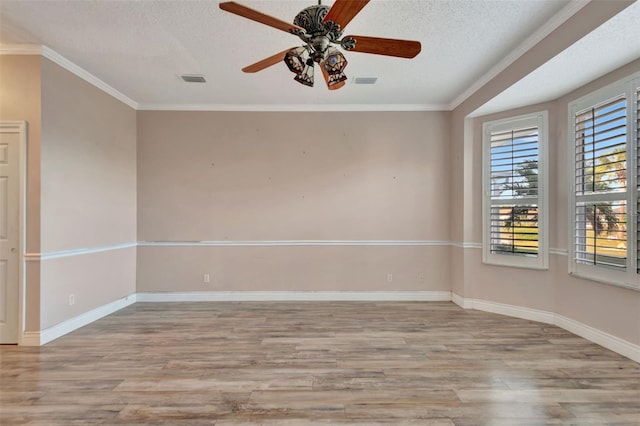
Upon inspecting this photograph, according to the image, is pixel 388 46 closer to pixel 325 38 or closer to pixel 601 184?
pixel 325 38

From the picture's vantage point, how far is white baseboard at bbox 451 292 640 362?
9.53 feet

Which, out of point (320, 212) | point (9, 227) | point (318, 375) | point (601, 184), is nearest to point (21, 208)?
point (9, 227)

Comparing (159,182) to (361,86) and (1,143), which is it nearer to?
(1,143)

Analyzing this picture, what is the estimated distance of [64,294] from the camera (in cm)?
348

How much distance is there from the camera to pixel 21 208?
124 inches

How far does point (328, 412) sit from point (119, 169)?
417 centimetres

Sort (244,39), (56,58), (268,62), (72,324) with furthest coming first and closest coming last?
1. (72,324)
2. (56,58)
3. (244,39)
4. (268,62)

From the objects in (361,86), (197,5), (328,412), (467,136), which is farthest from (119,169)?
(467,136)

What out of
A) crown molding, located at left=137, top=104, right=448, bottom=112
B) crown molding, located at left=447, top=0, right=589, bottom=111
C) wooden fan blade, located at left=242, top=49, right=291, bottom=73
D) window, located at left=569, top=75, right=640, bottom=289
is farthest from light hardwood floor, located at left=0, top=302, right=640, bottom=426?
crown molding, located at left=137, top=104, right=448, bottom=112

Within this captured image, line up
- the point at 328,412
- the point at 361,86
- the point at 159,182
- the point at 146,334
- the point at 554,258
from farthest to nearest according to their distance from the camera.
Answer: the point at 159,182 → the point at 361,86 → the point at 554,258 → the point at 146,334 → the point at 328,412

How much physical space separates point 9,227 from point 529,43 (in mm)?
5401

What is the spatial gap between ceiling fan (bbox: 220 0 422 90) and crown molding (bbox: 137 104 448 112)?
8.38ft

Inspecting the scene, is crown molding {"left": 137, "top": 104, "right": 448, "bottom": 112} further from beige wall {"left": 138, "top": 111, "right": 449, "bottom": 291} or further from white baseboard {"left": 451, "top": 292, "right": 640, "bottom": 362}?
white baseboard {"left": 451, "top": 292, "right": 640, "bottom": 362}

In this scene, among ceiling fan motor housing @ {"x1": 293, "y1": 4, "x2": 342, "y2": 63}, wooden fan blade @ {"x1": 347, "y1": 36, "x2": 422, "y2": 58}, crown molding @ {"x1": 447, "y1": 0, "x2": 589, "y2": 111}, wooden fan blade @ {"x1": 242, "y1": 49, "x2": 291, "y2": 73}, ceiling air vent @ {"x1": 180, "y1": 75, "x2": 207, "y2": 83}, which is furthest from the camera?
ceiling air vent @ {"x1": 180, "y1": 75, "x2": 207, "y2": 83}
